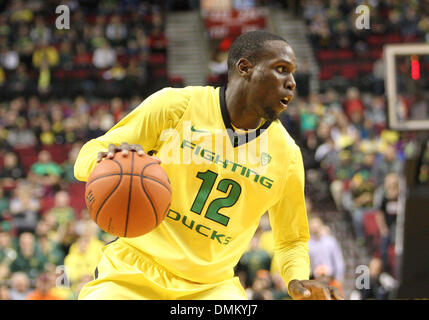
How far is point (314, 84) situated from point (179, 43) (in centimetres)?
448

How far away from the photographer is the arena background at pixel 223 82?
6902mm

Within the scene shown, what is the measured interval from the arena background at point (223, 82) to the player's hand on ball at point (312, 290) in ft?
6.61

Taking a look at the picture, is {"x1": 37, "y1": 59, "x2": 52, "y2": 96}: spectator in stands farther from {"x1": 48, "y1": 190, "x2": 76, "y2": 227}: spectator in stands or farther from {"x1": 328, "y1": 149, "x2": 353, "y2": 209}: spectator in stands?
{"x1": 328, "y1": 149, "x2": 353, "y2": 209}: spectator in stands

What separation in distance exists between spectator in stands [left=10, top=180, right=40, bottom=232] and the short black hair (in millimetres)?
6666

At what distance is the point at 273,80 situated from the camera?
3088mm

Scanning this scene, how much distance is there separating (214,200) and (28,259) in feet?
19.0

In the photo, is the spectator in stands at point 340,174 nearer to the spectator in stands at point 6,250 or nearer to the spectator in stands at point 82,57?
the spectator in stands at point 6,250

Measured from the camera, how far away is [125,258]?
309 cm

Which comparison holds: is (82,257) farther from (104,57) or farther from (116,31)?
(116,31)

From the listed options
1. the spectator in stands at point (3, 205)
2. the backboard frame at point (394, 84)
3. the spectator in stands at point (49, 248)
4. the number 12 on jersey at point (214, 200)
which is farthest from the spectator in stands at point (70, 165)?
the number 12 on jersey at point (214, 200)

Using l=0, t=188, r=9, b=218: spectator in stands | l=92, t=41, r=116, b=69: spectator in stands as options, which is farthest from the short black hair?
l=92, t=41, r=116, b=69: spectator in stands

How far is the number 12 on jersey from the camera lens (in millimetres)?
3160

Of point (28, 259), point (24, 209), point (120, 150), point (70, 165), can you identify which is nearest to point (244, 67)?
point (120, 150)
